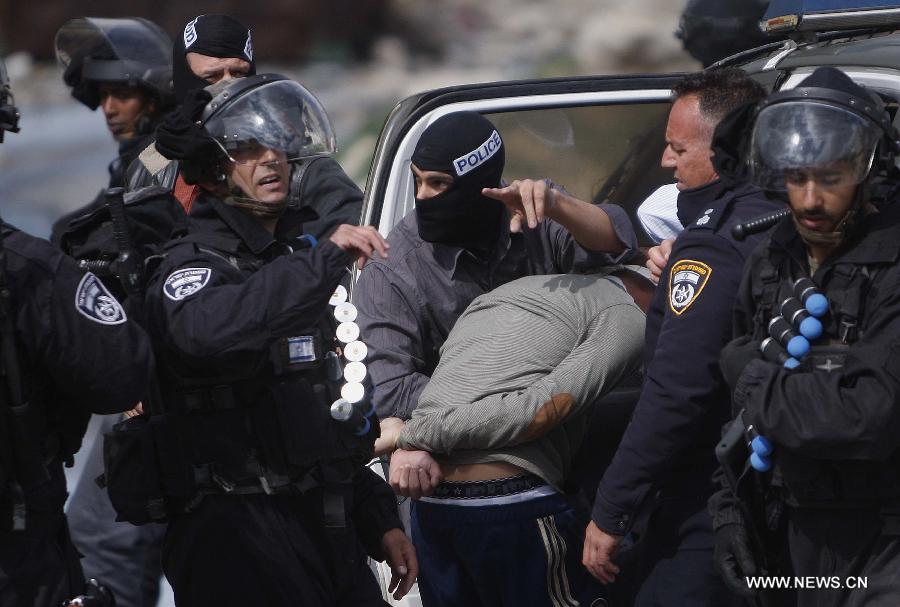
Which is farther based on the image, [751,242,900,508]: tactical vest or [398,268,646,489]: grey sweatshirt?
[398,268,646,489]: grey sweatshirt

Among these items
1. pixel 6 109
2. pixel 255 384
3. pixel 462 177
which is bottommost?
pixel 255 384

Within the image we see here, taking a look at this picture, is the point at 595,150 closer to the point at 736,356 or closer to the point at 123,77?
the point at 123,77

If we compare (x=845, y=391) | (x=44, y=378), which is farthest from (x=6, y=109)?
(x=845, y=391)

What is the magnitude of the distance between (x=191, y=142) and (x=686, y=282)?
1177 millimetres

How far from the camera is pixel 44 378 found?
9.53 ft

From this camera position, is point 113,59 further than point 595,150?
Yes

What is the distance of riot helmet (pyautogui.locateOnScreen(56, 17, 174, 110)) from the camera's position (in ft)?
17.5

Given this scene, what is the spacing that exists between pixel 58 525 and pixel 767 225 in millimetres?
1654

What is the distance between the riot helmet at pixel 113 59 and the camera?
17.5 ft

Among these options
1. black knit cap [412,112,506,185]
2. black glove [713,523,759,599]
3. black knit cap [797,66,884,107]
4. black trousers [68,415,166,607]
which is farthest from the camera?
black trousers [68,415,166,607]

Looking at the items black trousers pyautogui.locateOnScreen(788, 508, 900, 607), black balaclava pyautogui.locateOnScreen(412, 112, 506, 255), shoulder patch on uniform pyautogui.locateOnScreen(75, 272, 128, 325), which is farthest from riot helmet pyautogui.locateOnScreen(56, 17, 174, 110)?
black trousers pyautogui.locateOnScreen(788, 508, 900, 607)

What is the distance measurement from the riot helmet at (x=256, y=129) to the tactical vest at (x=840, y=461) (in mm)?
1197

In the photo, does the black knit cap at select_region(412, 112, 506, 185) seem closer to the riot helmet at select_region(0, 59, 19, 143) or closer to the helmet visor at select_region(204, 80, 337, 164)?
the helmet visor at select_region(204, 80, 337, 164)

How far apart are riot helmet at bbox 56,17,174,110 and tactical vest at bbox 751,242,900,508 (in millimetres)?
3004
